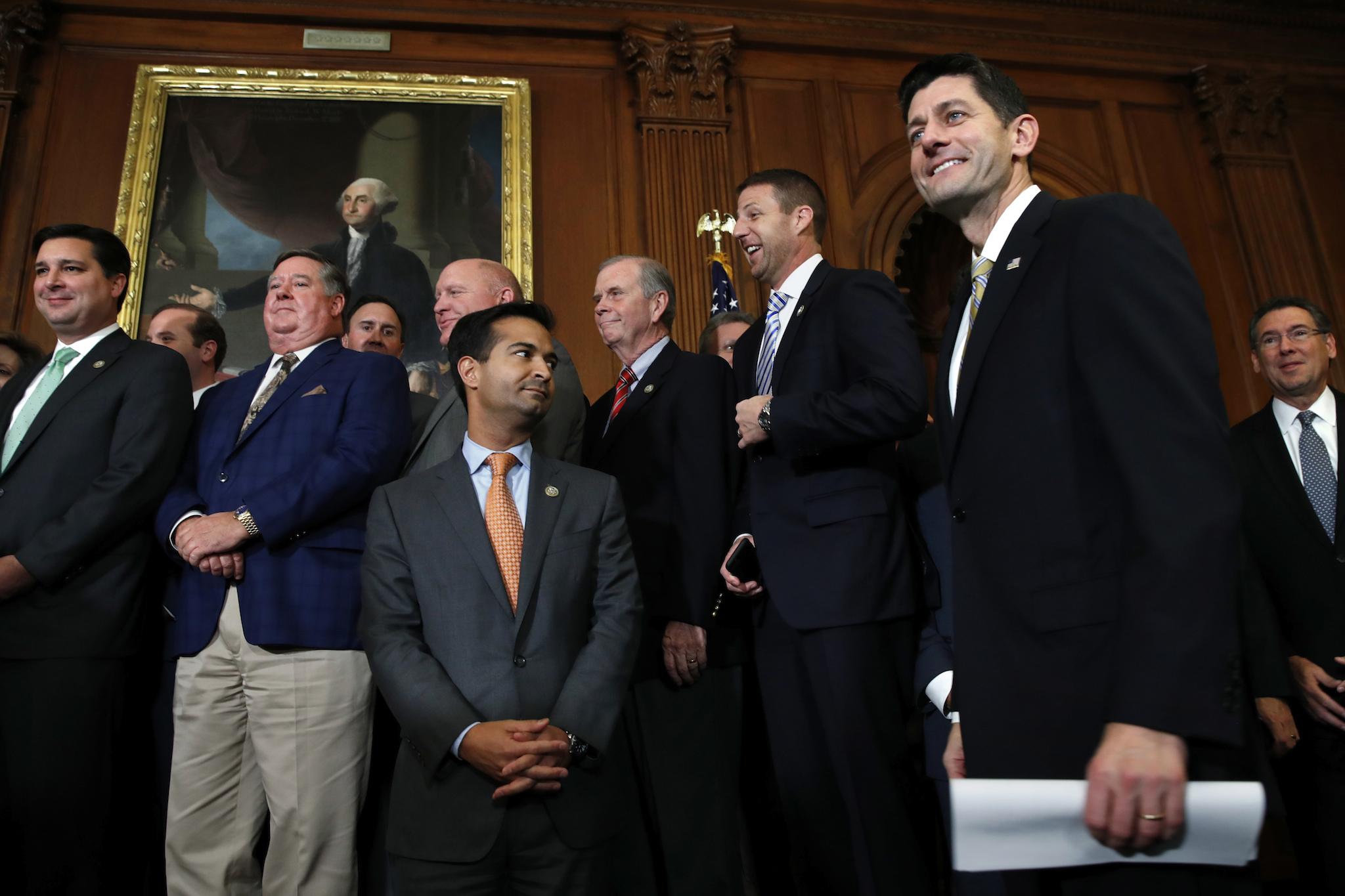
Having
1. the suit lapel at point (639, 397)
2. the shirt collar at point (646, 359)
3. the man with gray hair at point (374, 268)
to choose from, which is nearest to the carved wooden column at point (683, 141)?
the man with gray hair at point (374, 268)

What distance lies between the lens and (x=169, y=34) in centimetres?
550

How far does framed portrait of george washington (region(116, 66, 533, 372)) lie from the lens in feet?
16.5

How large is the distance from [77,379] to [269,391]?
0.52m

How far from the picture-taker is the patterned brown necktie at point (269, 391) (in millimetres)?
2729

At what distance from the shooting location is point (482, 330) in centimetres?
259

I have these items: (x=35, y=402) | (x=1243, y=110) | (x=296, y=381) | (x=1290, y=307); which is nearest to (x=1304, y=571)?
(x=1290, y=307)

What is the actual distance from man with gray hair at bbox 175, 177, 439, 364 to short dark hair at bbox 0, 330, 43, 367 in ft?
3.95

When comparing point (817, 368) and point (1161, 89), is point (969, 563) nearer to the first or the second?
point (817, 368)

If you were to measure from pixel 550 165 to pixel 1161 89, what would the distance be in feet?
13.8

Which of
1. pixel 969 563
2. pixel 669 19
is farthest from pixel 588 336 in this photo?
pixel 969 563

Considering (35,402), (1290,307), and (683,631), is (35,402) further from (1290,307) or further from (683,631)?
(1290,307)

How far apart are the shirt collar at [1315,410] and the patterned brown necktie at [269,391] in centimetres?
331

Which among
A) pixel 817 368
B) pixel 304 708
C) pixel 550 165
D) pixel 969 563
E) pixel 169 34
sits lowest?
pixel 304 708

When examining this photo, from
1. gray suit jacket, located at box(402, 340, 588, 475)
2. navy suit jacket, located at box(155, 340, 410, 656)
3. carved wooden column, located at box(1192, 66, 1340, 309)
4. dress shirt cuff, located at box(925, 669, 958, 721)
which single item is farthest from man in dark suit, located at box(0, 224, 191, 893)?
carved wooden column, located at box(1192, 66, 1340, 309)
